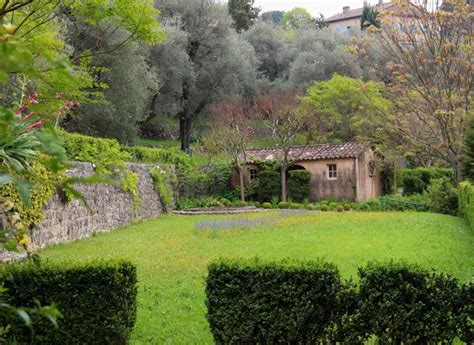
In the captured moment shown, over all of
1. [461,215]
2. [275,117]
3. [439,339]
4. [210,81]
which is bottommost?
[461,215]

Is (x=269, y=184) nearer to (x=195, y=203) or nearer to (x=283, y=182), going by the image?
(x=283, y=182)

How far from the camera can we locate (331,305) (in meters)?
4.81

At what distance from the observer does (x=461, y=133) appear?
20.8m

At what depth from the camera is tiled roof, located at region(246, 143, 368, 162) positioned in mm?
26891

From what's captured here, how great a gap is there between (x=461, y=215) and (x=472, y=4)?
351 inches

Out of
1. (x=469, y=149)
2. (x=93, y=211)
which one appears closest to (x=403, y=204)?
(x=469, y=149)

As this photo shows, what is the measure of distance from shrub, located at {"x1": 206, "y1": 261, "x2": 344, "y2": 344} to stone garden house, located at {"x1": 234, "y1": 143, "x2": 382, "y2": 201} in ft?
73.2

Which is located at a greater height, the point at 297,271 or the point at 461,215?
the point at 297,271

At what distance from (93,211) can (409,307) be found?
359 inches

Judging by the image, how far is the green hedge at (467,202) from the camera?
14602mm

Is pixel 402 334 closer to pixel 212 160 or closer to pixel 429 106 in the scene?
pixel 429 106

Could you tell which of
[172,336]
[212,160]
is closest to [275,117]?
[212,160]

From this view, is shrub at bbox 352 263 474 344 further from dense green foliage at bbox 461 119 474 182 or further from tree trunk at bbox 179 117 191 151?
tree trunk at bbox 179 117 191 151

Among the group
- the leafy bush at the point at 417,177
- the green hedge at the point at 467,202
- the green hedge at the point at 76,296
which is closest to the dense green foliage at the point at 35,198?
the green hedge at the point at 76,296
